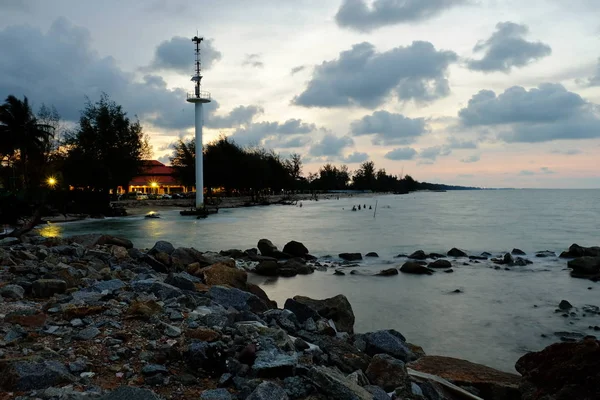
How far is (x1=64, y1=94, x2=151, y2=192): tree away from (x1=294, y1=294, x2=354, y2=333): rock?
162 ft

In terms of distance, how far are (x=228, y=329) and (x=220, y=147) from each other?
80.0 m

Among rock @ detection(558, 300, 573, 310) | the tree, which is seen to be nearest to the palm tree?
the tree

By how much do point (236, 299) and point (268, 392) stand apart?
4.72m

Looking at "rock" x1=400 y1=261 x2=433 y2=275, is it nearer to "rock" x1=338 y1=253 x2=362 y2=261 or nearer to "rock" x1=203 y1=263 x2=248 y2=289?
"rock" x1=338 y1=253 x2=362 y2=261

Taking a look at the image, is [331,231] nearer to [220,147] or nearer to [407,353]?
[407,353]

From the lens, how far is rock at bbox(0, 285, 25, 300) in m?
6.93

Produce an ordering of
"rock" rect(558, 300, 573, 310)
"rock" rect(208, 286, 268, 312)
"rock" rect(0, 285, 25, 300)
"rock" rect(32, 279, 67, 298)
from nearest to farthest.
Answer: "rock" rect(0, 285, 25, 300) < "rock" rect(32, 279, 67, 298) < "rock" rect(208, 286, 268, 312) < "rock" rect(558, 300, 573, 310)

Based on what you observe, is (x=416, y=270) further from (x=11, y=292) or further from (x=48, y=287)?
(x=11, y=292)

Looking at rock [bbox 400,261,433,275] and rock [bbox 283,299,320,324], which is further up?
rock [bbox 283,299,320,324]

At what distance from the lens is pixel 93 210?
50.7 metres

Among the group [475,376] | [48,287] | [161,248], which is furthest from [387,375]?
[161,248]

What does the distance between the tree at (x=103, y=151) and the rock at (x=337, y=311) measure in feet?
162

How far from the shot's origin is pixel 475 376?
21.6 ft

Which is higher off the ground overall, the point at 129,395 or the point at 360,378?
the point at 129,395
